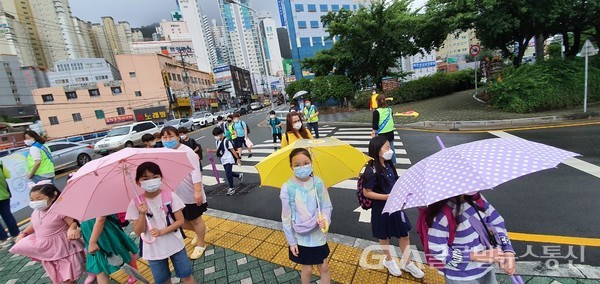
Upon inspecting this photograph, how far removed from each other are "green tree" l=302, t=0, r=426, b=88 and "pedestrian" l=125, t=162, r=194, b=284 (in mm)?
17643

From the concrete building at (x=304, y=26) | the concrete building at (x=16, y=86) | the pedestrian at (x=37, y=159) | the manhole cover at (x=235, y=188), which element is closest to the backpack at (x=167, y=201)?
the manhole cover at (x=235, y=188)

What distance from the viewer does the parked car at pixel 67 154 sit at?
11.2 m

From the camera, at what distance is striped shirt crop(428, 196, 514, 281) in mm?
1791

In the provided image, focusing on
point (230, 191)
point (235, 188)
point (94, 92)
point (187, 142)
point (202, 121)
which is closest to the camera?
point (187, 142)

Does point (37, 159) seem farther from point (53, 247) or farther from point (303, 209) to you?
point (303, 209)

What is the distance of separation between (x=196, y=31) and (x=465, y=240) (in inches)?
4083

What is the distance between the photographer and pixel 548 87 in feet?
35.9

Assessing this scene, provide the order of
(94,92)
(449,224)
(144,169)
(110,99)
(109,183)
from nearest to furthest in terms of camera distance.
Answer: (449,224) → (144,169) → (109,183) → (94,92) → (110,99)

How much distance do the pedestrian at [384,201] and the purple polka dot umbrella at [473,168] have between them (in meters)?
0.85

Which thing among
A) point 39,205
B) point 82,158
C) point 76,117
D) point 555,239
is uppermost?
point 76,117

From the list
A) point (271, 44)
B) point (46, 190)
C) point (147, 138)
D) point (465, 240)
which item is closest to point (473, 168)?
point (465, 240)

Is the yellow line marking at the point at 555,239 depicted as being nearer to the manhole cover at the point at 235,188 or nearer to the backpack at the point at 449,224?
the backpack at the point at 449,224

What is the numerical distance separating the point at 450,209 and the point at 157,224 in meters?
2.35

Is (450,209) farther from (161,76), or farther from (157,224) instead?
(161,76)
